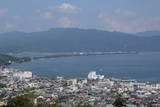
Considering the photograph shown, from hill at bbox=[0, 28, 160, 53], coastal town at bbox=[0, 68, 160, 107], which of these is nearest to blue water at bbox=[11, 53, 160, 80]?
coastal town at bbox=[0, 68, 160, 107]

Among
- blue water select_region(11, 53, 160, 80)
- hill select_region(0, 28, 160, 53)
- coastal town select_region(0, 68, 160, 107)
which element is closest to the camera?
coastal town select_region(0, 68, 160, 107)

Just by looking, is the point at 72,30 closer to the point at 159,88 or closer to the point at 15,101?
the point at 159,88

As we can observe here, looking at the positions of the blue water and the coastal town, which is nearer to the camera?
the coastal town

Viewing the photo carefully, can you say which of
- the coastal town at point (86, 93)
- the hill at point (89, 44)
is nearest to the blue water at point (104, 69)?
the coastal town at point (86, 93)

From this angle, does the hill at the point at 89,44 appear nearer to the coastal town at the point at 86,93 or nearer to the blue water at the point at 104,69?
the blue water at the point at 104,69

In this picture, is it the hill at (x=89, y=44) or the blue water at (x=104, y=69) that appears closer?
the blue water at (x=104, y=69)

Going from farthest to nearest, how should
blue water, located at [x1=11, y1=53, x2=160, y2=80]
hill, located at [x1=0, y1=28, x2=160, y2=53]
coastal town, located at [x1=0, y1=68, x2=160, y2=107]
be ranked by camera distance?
hill, located at [x1=0, y1=28, x2=160, y2=53]
blue water, located at [x1=11, y1=53, x2=160, y2=80]
coastal town, located at [x1=0, y1=68, x2=160, y2=107]

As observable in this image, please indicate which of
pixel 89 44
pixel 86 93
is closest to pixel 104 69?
pixel 86 93

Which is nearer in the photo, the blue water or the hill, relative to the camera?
the blue water

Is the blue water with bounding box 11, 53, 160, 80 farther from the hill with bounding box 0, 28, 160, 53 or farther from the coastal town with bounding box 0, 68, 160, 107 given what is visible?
the hill with bounding box 0, 28, 160, 53

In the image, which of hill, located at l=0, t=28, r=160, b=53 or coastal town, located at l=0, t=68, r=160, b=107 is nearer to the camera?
coastal town, located at l=0, t=68, r=160, b=107

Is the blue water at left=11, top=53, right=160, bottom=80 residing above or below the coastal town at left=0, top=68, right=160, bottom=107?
below
